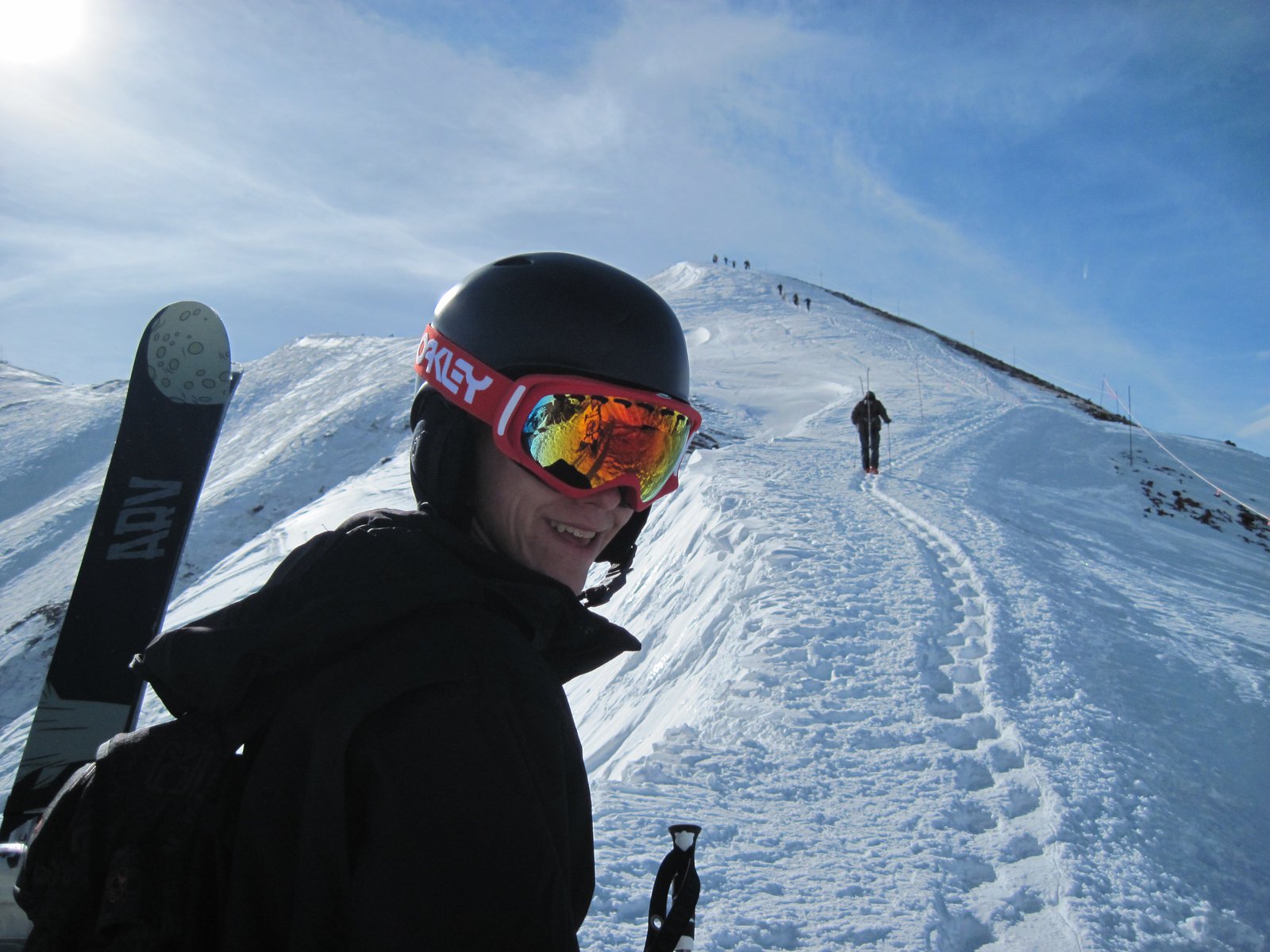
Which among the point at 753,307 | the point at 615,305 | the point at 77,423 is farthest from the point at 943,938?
the point at 77,423

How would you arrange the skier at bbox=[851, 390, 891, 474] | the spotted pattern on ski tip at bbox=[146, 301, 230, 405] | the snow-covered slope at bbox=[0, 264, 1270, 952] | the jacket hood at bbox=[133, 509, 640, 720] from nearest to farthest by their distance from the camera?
1. the jacket hood at bbox=[133, 509, 640, 720]
2. the snow-covered slope at bbox=[0, 264, 1270, 952]
3. the spotted pattern on ski tip at bbox=[146, 301, 230, 405]
4. the skier at bbox=[851, 390, 891, 474]

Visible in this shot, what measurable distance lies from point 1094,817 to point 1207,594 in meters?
6.41

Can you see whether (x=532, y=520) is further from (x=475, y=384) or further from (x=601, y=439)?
(x=475, y=384)

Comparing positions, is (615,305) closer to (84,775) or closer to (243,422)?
(84,775)

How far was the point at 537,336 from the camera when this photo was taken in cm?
178

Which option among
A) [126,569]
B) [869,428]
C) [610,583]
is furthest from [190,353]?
[869,428]

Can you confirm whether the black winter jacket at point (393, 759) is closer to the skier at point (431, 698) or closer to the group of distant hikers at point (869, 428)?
the skier at point (431, 698)

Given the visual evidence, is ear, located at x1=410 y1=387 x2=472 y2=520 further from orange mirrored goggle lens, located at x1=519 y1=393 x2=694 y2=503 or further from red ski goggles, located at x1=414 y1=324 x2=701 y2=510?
orange mirrored goggle lens, located at x1=519 y1=393 x2=694 y2=503

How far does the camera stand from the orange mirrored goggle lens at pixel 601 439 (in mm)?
1668

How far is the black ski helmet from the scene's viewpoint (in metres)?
1.70

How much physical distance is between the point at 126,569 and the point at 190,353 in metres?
1.91

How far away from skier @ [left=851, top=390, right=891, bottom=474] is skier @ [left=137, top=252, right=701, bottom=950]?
1339 centimetres

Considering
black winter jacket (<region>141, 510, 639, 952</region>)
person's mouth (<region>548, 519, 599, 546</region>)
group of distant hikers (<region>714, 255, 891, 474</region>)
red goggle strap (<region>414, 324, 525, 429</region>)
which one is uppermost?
group of distant hikers (<region>714, 255, 891, 474</region>)

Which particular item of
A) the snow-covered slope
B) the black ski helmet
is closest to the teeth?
the black ski helmet
